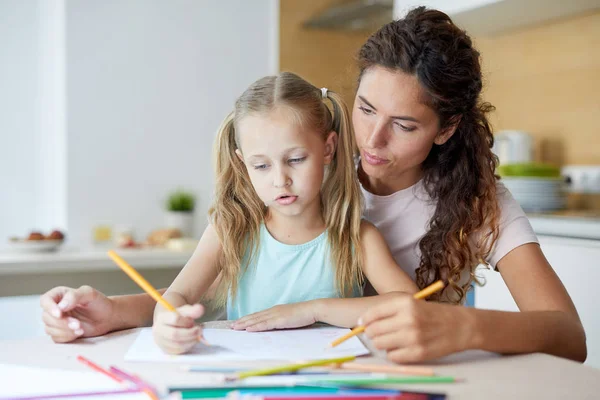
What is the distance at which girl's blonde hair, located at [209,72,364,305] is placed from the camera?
53.4 inches

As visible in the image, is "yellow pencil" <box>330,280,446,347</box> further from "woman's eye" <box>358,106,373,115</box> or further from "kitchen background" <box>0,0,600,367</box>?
"kitchen background" <box>0,0,600,367</box>

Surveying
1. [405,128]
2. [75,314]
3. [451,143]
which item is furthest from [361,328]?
[451,143]

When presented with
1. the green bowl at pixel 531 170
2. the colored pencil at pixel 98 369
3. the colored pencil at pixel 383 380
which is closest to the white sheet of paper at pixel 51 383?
the colored pencil at pixel 98 369

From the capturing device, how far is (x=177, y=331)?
0.96m

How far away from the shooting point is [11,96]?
137 inches

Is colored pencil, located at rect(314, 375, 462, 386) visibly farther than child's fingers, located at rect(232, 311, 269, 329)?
No

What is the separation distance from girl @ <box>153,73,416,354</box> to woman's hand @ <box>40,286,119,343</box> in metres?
0.15

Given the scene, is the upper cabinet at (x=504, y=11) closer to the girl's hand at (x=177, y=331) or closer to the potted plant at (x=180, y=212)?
the potted plant at (x=180, y=212)

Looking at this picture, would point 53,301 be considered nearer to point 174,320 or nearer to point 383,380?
point 174,320

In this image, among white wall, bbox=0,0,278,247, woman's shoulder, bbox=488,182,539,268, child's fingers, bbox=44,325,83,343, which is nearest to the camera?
child's fingers, bbox=44,325,83,343

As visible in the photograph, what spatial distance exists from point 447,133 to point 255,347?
715mm

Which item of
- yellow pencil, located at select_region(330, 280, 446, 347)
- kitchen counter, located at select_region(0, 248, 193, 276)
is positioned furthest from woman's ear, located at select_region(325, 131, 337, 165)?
kitchen counter, located at select_region(0, 248, 193, 276)

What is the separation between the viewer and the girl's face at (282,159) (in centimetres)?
129

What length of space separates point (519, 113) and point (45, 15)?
8.03 feet
